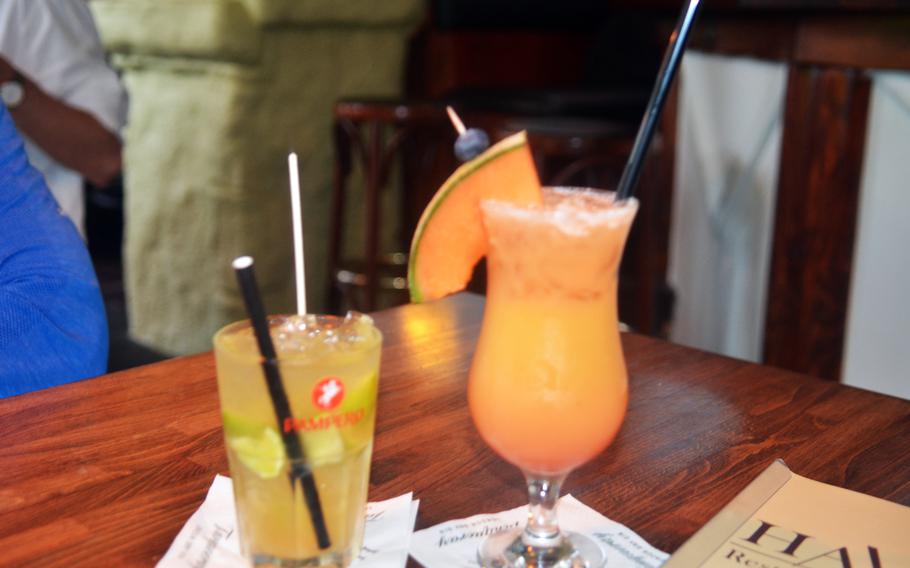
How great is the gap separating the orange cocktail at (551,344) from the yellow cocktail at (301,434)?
0.36 feet

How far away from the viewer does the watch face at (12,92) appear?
7.13 ft

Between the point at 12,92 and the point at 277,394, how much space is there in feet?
6.00

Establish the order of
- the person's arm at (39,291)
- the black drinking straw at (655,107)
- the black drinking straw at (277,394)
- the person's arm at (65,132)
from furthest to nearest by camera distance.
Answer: the person's arm at (65,132)
the person's arm at (39,291)
the black drinking straw at (655,107)
the black drinking straw at (277,394)

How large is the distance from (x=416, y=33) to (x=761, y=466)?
126 inches

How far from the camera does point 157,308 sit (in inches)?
158

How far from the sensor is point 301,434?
26.6 inches

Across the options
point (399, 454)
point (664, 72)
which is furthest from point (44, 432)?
point (664, 72)

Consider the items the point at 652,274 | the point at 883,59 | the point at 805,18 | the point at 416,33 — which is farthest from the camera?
the point at 416,33

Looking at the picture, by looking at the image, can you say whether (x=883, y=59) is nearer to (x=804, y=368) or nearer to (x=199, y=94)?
(x=804, y=368)

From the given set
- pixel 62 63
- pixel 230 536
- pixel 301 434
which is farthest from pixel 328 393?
pixel 62 63

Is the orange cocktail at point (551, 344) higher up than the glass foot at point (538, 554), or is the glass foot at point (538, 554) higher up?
the orange cocktail at point (551, 344)

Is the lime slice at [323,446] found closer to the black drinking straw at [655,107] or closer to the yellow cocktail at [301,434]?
the yellow cocktail at [301,434]

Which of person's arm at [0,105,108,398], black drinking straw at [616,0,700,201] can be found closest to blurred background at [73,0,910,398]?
person's arm at [0,105,108,398]

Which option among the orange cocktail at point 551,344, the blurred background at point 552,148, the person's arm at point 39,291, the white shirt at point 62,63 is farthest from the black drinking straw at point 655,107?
the white shirt at point 62,63
